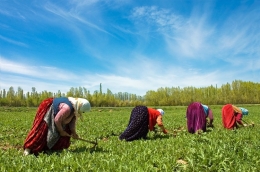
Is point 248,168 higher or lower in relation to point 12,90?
lower

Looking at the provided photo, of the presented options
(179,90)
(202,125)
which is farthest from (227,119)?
(179,90)

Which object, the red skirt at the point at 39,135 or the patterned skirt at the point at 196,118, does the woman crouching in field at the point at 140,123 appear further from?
the red skirt at the point at 39,135

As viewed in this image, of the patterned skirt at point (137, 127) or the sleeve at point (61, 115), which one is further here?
the patterned skirt at point (137, 127)

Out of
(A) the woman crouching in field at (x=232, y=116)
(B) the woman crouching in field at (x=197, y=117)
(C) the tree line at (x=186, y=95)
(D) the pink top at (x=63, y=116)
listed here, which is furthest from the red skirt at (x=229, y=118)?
(C) the tree line at (x=186, y=95)

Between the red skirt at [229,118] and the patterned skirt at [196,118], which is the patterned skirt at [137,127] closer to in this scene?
the patterned skirt at [196,118]

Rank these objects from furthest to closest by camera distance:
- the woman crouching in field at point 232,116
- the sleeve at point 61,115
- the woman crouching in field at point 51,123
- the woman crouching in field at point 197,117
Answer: the woman crouching in field at point 232,116 → the woman crouching in field at point 197,117 → the woman crouching in field at point 51,123 → the sleeve at point 61,115

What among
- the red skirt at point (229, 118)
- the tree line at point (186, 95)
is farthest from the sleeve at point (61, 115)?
the tree line at point (186, 95)

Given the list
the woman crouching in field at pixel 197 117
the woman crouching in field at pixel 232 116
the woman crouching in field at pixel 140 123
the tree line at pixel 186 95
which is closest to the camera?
the woman crouching in field at pixel 140 123

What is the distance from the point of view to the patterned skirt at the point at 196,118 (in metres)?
9.76

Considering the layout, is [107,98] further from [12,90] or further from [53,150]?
[53,150]

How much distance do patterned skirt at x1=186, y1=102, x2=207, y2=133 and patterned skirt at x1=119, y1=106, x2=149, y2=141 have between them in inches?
97.4

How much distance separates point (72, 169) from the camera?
4.00m

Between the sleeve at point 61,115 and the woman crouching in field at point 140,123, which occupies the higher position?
the sleeve at point 61,115

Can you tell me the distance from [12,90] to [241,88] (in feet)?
Answer: 243
